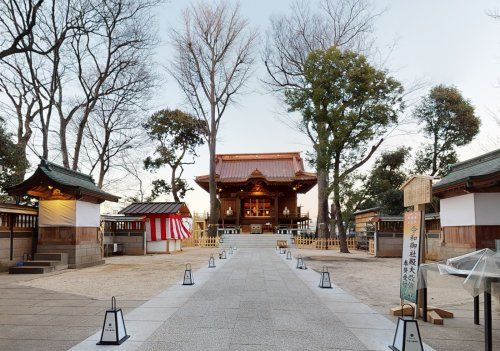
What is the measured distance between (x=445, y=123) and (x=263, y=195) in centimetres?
1660

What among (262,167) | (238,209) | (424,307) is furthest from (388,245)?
(262,167)

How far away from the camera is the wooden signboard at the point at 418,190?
6098 millimetres

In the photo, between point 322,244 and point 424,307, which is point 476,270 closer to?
point 424,307

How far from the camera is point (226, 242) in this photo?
1161 inches

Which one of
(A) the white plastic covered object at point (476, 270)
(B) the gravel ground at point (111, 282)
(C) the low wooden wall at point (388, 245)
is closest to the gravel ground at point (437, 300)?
(A) the white plastic covered object at point (476, 270)

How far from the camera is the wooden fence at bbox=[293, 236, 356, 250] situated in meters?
26.1

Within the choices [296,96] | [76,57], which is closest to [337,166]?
[296,96]

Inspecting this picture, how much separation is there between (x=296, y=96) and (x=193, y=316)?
51.1 ft

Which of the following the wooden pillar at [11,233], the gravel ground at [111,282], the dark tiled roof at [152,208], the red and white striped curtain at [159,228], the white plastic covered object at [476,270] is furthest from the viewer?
the red and white striped curtain at [159,228]

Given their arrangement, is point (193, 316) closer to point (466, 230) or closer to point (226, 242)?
point (466, 230)

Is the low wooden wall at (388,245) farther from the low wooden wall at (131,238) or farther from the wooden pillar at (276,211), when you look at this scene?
the wooden pillar at (276,211)

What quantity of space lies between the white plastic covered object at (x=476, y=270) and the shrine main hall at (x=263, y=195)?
29.2 m

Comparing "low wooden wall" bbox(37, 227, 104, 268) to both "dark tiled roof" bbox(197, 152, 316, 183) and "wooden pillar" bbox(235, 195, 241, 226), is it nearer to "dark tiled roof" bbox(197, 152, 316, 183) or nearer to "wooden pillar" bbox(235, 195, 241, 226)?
"dark tiled roof" bbox(197, 152, 316, 183)

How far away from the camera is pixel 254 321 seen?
5.89 meters
